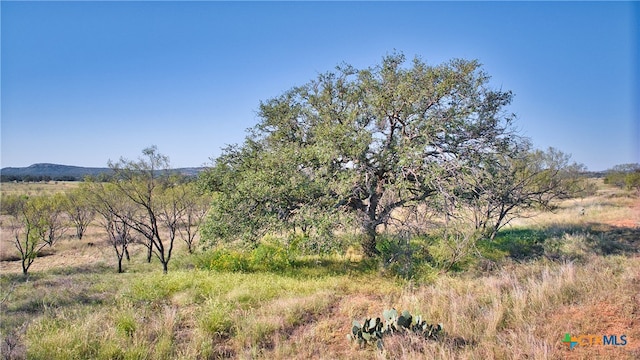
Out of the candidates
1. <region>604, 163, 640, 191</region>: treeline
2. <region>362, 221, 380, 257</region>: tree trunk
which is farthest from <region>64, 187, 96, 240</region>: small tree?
<region>604, 163, 640, 191</region>: treeline

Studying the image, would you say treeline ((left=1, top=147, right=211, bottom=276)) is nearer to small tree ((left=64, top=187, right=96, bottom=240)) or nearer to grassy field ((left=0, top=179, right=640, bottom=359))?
small tree ((left=64, top=187, right=96, bottom=240))

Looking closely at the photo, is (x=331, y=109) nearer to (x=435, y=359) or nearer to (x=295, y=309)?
(x=295, y=309)

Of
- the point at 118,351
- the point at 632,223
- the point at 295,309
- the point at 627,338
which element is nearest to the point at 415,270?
the point at 295,309

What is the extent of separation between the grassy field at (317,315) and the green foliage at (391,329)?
0.15 meters

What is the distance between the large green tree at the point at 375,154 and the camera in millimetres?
8828

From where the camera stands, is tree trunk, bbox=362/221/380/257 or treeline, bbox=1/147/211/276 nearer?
tree trunk, bbox=362/221/380/257

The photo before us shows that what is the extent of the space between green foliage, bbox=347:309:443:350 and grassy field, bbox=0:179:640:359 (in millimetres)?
146

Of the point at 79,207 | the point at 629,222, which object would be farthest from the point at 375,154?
the point at 79,207

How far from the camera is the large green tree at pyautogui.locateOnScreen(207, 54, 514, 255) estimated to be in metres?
8.83

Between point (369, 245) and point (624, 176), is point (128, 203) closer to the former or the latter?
point (369, 245)

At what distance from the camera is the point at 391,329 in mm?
4809

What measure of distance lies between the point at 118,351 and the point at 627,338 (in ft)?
24.1

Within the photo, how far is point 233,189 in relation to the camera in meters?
9.91

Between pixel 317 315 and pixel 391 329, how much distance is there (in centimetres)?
195
